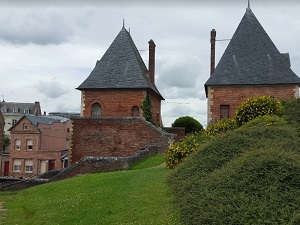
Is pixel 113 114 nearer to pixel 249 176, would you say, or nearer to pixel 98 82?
pixel 98 82

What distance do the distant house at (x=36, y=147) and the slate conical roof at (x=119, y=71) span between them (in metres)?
20.5

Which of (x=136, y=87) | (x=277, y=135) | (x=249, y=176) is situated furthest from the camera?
(x=136, y=87)

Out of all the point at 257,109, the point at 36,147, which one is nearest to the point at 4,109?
the point at 36,147

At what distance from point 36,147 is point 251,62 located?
31.6 m

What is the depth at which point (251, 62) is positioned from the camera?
28672 millimetres

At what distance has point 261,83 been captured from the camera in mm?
27422

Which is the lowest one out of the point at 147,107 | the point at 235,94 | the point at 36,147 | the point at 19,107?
the point at 36,147

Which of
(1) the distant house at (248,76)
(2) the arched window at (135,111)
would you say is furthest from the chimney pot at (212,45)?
(2) the arched window at (135,111)

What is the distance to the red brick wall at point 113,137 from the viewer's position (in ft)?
81.5

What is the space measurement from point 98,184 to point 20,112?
7771 cm

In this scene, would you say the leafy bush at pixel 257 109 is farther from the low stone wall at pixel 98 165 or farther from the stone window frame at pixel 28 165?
the stone window frame at pixel 28 165

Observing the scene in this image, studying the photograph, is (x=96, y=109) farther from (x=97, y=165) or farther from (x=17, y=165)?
(x=17, y=165)

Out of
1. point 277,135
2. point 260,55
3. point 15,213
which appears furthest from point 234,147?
point 260,55

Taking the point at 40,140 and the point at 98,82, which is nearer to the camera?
the point at 98,82
